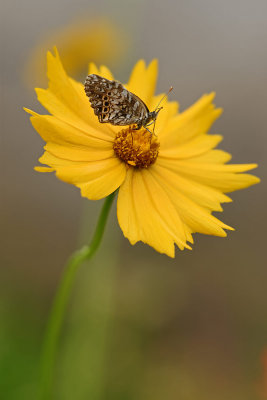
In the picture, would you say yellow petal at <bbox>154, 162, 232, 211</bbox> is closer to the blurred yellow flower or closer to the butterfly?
the butterfly

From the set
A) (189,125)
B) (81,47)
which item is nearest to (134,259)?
(81,47)

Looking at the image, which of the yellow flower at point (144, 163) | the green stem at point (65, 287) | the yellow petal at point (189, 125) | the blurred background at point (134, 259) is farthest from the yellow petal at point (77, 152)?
the blurred background at point (134, 259)

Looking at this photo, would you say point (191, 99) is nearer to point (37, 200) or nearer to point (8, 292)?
point (37, 200)

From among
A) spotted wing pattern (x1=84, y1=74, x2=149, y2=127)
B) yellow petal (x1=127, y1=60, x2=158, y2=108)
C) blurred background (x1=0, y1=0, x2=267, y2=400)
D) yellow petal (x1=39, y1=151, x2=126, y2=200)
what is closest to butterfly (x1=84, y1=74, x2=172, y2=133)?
spotted wing pattern (x1=84, y1=74, x2=149, y2=127)

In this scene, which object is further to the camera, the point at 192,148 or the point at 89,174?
the point at 192,148

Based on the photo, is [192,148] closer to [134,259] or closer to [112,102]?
[112,102]

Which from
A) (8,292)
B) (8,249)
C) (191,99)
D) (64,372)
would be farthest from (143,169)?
(191,99)
